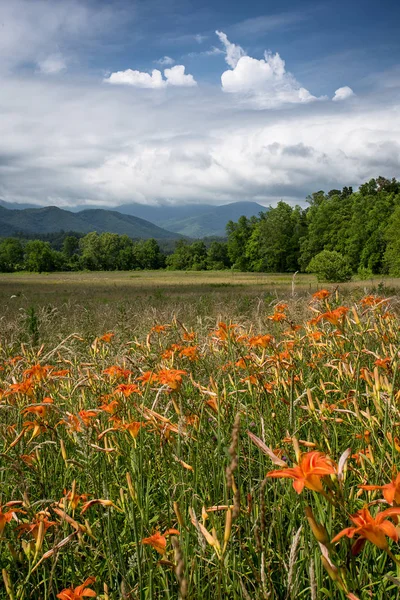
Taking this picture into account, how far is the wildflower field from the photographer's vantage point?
122 centimetres

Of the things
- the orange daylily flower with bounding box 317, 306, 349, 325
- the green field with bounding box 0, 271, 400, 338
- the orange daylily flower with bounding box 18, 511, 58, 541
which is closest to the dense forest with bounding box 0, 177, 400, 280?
the green field with bounding box 0, 271, 400, 338

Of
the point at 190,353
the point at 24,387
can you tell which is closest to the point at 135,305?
the point at 190,353

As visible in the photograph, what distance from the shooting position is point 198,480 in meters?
2.12

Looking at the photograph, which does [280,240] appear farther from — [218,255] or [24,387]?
[24,387]

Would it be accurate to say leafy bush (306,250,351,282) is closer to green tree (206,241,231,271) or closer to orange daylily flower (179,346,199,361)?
orange daylily flower (179,346,199,361)

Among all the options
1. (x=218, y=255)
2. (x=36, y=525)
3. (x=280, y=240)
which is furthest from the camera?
(x=218, y=255)

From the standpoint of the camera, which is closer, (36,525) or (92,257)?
(36,525)

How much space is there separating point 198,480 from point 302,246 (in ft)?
212

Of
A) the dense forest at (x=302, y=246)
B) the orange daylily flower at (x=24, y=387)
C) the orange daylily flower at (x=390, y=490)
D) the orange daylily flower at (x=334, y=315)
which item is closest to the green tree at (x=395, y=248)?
the dense forest at (x=302, y=246)

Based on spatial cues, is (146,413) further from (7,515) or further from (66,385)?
(66,385)

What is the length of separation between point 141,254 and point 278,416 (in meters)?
103

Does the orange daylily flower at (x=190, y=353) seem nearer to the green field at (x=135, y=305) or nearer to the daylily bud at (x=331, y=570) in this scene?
the green field at (x=135, y=305)

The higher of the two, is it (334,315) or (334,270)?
(334,315)

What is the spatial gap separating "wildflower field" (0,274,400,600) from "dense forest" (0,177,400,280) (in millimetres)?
29386
